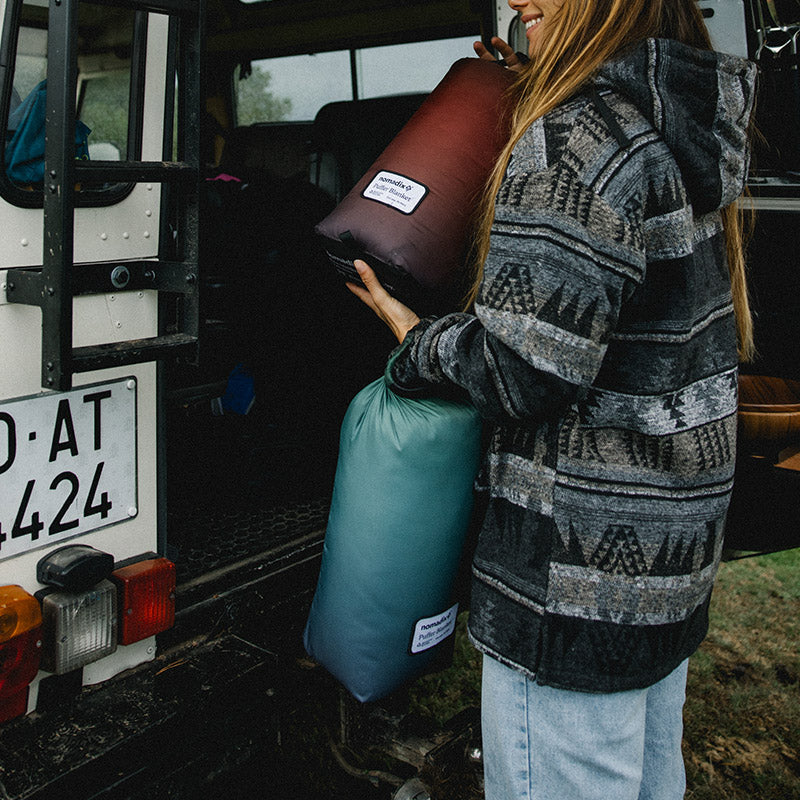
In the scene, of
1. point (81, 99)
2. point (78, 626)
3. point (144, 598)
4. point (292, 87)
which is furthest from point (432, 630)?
point (292, 87)

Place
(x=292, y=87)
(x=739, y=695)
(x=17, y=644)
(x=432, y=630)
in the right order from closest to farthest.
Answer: (x=17, y=644) → (x=432, y=630) → (x=739, y=695) → (x=292, y=87)

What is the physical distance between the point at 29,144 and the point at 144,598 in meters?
0.86

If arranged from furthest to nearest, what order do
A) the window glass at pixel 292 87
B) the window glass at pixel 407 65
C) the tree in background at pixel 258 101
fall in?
the tree in background at pixel 258 101 → the window glass at pixel 292 87 → the window glass at pixel 407 65

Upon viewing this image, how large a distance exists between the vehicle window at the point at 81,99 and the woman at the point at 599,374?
718mm

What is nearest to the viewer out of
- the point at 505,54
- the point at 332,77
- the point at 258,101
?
the point at 505,54

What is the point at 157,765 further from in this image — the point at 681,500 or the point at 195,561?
the point at 681,500

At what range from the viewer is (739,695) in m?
2.96

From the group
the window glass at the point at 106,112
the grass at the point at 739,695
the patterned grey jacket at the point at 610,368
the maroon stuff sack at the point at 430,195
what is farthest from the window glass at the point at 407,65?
the grass at the point at 739,695

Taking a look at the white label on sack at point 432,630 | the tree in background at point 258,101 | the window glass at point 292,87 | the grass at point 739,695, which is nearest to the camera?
the white label on sack at point 432,630

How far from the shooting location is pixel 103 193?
1550 mm

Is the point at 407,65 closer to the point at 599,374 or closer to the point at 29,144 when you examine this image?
the point at 29,144

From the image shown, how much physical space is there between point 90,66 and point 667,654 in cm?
210

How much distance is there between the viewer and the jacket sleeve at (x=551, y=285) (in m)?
1.16

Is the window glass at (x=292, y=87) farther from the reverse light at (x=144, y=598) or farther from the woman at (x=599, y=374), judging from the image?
the reverse light at (x=144, y=598)
